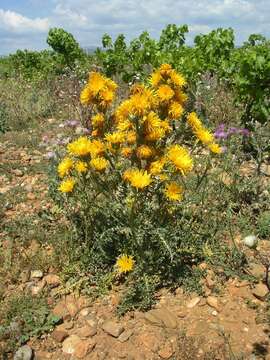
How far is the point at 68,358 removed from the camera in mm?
3344

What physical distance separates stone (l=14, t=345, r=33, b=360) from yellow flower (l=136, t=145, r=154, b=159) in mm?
1541

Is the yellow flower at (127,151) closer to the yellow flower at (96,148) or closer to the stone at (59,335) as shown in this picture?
the yellow flower at (96,148)

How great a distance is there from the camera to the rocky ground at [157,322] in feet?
10.8

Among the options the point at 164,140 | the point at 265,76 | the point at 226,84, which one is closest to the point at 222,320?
the point at 164,140

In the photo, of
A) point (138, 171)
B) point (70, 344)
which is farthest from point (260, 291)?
point (70, 344)

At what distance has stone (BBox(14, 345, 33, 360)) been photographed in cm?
329

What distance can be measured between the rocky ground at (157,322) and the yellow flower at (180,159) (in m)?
1.01

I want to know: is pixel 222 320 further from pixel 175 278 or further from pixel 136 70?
pixel 136 70

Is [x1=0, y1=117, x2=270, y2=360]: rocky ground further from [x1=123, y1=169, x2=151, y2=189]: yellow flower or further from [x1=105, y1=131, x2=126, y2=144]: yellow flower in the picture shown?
[x1=105, y1=131, x2=126, y2=144]: yellow flower

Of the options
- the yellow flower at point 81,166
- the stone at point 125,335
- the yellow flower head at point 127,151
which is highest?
the yellow flower head at point 127,151

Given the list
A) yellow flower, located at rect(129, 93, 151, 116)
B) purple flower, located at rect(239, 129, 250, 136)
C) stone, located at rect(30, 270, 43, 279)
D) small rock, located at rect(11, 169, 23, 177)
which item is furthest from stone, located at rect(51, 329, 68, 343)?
purple flower, located at rect(239, 129, 250, 136)

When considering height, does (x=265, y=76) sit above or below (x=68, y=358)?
above

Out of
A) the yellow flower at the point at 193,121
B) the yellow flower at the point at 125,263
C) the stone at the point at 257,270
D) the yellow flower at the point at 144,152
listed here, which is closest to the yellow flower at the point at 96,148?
the yellow flower at the point at 144,152

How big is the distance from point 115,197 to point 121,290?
2.44ft
